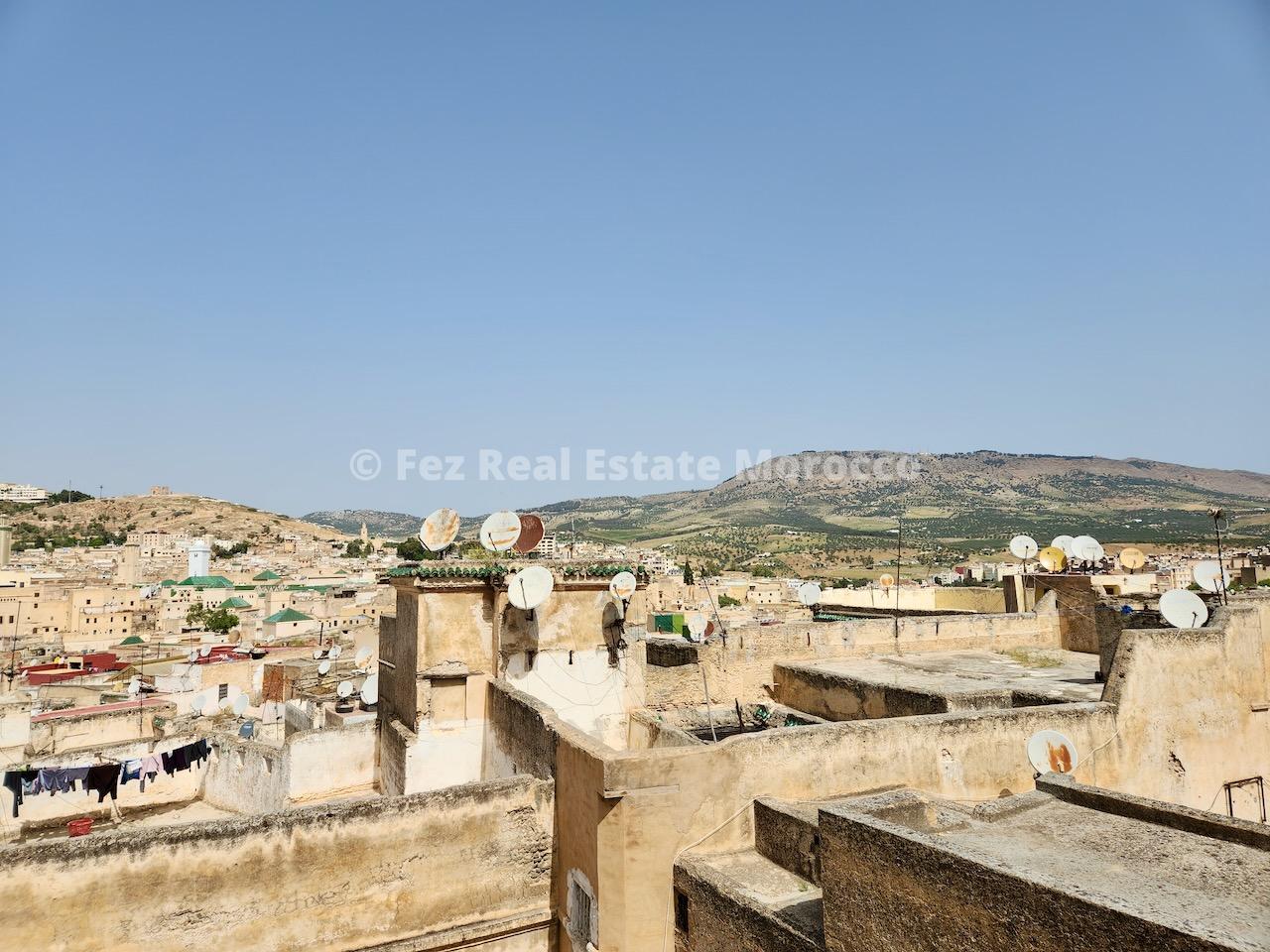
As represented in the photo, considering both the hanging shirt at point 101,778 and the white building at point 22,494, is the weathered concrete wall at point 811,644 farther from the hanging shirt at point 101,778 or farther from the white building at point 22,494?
the white building at point 22,494

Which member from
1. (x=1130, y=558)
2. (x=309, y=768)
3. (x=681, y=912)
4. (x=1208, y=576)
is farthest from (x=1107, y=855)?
→ (x=1130, y=558)

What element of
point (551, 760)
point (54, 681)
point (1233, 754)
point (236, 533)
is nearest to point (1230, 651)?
point (1233, 754)

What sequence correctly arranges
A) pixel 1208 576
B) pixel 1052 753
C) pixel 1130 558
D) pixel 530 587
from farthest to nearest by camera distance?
pixel 1130 558 → pixel 1208 576 → pixel 530 587 → pixel 1052 753

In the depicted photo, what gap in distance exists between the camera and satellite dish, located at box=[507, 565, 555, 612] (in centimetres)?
1244

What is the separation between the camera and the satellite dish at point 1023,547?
22234mm

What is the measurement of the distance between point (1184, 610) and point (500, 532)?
39.2 feet

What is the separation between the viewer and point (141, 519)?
15825 cm

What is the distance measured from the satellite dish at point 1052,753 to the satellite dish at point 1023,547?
541 inches

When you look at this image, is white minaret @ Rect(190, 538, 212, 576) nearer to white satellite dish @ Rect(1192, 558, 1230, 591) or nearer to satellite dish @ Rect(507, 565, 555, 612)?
satellite dish @ Rect(507, 565, 555, 612)

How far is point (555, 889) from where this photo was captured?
9.64 m

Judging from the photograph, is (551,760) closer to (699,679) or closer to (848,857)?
(848,857)

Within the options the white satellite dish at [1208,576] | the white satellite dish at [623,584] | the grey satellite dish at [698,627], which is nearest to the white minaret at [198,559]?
the grey satellite dish at [698,627]

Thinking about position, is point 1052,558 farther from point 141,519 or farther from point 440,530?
point 141,519

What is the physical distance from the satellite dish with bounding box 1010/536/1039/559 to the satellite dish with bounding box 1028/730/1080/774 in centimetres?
1374
